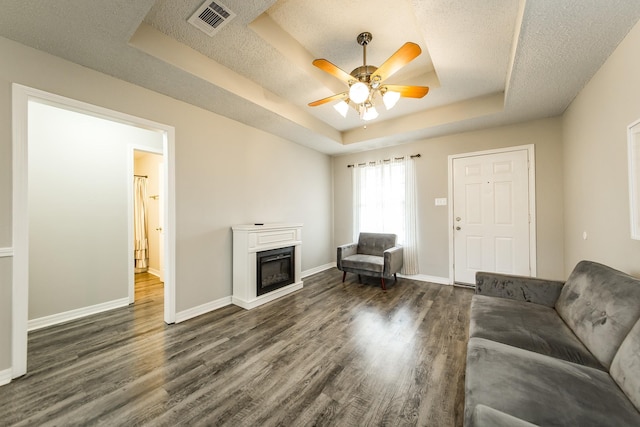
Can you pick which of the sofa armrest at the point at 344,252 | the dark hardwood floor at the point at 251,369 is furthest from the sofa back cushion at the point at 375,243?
the dark hardwood floor at the point at 251,369

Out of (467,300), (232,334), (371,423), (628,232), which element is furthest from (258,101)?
(467,300)

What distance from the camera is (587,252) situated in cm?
247

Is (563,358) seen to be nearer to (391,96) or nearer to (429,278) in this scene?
(391,96)

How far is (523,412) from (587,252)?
2.53 meters

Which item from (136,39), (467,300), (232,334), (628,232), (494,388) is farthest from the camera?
(467,300)

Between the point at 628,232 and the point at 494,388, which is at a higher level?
the point at 628,232

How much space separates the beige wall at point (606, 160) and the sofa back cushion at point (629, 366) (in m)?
1.00

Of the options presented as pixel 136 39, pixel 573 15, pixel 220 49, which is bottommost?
pixel 573 15

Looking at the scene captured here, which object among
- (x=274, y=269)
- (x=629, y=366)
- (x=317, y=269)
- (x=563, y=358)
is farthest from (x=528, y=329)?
(x=317, y=269)

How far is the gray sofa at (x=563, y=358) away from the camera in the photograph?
0.93 metres

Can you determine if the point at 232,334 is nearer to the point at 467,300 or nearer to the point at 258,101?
the point at 258,101

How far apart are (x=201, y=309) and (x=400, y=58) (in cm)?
338

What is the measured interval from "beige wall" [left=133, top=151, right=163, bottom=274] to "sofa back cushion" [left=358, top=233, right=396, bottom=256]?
3.96 meters

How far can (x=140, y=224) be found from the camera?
4.76 metres
